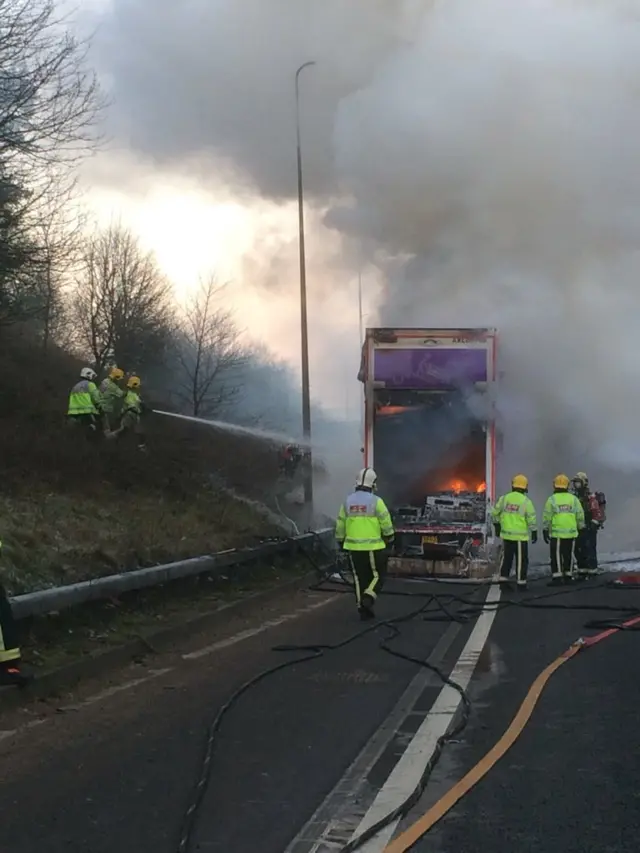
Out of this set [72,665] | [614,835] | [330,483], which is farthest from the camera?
[330,483]

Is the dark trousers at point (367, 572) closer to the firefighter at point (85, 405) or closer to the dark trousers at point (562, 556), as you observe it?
the dark trousers at point (562, 556)

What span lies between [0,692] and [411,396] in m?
10.3

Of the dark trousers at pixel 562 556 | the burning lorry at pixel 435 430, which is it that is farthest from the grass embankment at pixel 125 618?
the dark trousers at pixel 562 556

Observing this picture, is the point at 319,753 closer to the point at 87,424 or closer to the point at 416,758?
the point at 416,758

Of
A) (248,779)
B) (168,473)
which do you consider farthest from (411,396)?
(248,779)

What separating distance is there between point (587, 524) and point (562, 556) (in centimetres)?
185

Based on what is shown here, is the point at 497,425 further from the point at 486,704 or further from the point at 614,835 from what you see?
the point at 614,835

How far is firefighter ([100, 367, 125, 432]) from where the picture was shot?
17.9 metres

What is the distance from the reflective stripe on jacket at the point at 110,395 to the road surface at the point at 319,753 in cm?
894

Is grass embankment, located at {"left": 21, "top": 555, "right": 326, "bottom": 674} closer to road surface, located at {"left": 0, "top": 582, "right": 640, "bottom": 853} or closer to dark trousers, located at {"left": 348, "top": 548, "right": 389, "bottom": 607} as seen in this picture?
road surface, located at {"left": 0, "top": 582, "right": 640, "bottom": 853}

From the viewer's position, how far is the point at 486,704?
23.5 ft

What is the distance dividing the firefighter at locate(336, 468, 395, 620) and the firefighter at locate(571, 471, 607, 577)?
596 cm

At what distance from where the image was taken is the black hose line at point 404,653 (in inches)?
189

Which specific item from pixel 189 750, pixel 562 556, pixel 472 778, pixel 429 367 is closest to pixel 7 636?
pixel 189 750
